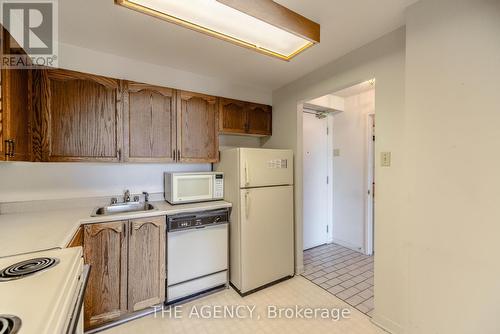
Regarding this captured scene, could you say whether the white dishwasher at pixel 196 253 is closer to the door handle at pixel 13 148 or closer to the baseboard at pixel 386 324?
the door handle at pixel 13 148

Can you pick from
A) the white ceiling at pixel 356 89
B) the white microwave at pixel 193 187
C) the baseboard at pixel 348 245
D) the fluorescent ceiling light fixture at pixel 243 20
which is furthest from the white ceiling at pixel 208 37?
the baseboard at pixel 348 245

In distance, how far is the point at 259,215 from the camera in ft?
7.59

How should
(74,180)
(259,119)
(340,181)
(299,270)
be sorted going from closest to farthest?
(74,180), (299,270), (259,119), (340,181)

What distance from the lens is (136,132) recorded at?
210cm

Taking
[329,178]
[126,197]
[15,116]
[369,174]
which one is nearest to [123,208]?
[126,197]

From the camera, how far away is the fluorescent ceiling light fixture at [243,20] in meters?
1.23

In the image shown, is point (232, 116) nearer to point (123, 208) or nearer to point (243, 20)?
point (243, 20)

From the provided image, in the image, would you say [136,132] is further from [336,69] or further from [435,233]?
[435,233]

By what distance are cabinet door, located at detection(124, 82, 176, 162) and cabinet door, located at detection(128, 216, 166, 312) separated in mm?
659

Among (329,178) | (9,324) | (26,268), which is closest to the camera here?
(9,324)

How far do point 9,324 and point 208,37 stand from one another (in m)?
1.98

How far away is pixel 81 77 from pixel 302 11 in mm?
1906

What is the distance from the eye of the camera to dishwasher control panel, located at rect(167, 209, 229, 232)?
200 cm

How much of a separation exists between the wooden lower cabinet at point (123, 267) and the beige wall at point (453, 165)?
6.52 ft
